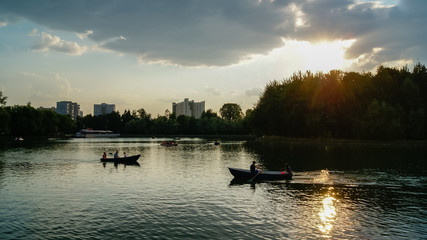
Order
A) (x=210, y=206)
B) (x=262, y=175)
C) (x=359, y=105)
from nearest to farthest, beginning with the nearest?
1. (x=210, y=206)
2. (x=262, y=175)
3. (x=359, y=105)

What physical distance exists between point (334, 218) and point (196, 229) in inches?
401

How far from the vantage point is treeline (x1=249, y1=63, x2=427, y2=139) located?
10319 cm

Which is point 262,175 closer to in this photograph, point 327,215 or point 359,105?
point 327,215

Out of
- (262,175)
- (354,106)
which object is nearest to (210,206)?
(262,175)

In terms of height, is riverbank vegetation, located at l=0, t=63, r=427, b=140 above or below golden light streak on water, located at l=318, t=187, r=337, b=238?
above

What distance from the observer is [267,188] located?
36750mm

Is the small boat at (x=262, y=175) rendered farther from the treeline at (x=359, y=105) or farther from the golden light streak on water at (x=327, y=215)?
the treeline at (x=359, y=105)

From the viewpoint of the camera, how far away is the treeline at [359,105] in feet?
339

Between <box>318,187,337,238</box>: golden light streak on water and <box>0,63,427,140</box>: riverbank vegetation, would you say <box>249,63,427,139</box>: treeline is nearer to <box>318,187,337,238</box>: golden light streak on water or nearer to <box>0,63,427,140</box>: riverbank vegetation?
<box>0,63,427,140</box>: riverbank vegetation

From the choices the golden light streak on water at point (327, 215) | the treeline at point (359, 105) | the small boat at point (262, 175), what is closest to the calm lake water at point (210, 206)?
the golden light streak on water at point (327, 215)

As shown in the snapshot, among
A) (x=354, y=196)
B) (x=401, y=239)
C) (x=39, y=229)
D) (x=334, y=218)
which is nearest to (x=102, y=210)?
(x=39, y=229)

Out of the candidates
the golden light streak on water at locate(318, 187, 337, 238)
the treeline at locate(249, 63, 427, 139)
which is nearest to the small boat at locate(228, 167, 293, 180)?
the golden light streak on water at locate(318, 187, 337, 238)

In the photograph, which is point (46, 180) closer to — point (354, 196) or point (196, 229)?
point (196, 229)

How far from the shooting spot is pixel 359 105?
110 metres
